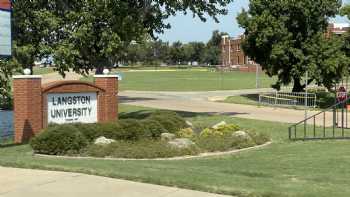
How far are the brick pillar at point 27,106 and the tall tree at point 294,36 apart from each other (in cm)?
2243

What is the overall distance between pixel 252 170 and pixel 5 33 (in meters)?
6.48

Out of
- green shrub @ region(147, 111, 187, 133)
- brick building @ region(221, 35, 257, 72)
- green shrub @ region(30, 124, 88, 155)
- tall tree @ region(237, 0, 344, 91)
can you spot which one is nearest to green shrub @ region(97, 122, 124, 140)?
green shrub @ region(30, 124, 88, 155)

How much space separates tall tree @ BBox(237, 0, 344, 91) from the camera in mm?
36438

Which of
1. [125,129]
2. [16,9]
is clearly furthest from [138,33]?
[125,129]

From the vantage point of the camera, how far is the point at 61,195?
7973mm

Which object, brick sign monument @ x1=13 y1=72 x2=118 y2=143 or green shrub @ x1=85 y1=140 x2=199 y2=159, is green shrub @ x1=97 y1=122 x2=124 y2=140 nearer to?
green shrub @ x1=85 y1=140 x2=199 y2=159

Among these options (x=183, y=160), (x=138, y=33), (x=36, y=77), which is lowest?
(x=183, y=160)

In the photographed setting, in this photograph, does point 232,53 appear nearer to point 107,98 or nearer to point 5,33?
point 107,98

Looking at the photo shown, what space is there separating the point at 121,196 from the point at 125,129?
25.4 ft

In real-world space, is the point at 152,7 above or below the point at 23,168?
above

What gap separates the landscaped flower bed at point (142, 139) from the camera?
1393 centimetres

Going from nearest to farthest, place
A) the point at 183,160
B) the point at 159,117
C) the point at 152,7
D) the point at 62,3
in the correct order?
the point at 183,160 → the point at 159,117 → the point at 62,3 → the point at 152,7

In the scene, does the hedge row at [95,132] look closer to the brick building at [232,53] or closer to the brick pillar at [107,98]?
the brick pillar at [107,98]

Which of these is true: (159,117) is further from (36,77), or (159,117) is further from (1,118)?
(1,118)
